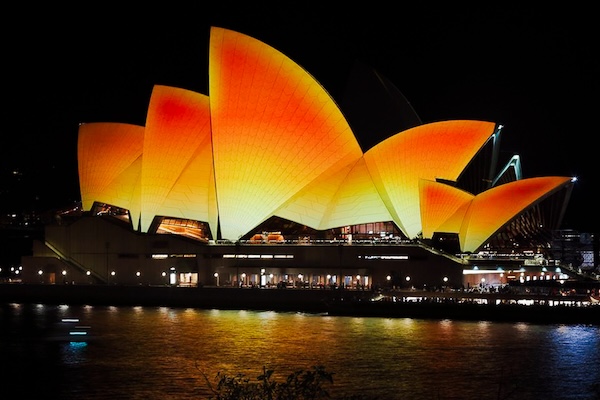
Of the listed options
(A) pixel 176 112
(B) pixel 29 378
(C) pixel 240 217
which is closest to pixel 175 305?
(C) pixel 240 217

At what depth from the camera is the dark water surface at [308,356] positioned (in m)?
26.2

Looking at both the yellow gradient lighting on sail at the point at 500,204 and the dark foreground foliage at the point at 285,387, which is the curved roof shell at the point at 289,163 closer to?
the yellow gradient lighting on sail at the point at 500,204

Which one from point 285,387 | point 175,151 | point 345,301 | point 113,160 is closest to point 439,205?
point 345,301

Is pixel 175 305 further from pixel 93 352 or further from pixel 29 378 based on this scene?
pixel 29 378

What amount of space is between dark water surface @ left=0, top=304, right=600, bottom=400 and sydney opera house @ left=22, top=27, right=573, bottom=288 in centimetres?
876

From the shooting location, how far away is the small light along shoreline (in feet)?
143

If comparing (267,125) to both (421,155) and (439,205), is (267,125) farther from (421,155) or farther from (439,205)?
(439,205)

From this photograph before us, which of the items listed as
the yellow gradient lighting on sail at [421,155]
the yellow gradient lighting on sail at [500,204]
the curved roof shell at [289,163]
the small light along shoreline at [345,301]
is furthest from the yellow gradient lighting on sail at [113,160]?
the yellow gradient lighting on sail at [500,204]

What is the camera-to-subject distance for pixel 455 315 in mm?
44656

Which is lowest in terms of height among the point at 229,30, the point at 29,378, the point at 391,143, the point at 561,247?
the point at 29,378

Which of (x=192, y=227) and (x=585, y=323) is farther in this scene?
(x=192, y=227)

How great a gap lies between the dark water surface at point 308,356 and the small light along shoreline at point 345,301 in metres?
2.07

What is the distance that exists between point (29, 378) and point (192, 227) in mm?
29344

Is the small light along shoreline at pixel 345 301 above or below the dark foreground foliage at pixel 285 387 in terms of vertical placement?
above
